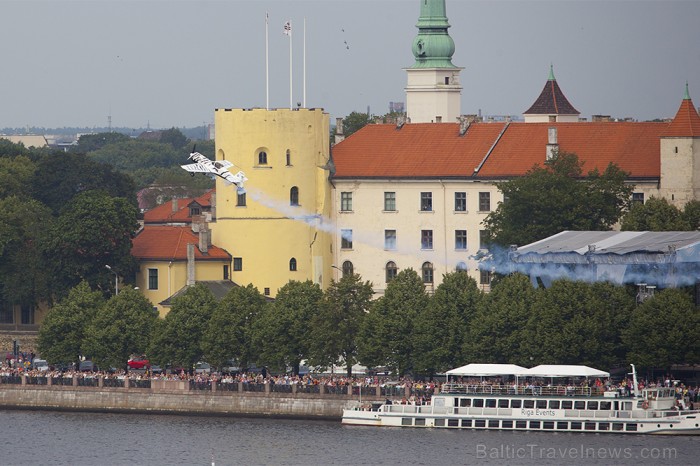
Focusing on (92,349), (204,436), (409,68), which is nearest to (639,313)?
(204,436)

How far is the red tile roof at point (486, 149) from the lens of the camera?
5276 inches

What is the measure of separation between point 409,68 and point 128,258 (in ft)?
170

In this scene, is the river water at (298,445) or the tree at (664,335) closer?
the river water at (298,445)

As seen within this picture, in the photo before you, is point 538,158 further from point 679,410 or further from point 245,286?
point 679,410

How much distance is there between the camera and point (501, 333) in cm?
11481

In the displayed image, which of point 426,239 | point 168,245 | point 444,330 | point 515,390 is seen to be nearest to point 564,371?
point 515,390

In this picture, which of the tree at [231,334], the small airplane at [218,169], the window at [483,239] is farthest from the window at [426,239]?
the tree at [231,334]

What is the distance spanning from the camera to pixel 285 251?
13675 cm

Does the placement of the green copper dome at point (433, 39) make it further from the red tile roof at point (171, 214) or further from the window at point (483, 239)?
the window at point (483, 239)

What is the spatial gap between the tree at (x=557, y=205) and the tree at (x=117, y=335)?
67.9ft

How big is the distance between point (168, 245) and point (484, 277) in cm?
1935

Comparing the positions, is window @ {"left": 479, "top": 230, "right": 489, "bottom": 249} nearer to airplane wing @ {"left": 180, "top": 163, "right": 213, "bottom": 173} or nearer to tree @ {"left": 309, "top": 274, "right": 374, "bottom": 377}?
tree @ {"left": 309, "top": 274, "right": 374, "bottom": 377}

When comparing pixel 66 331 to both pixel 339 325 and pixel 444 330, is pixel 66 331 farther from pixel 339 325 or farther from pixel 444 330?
pixel 444 330

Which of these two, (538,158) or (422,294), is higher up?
(538,158)
